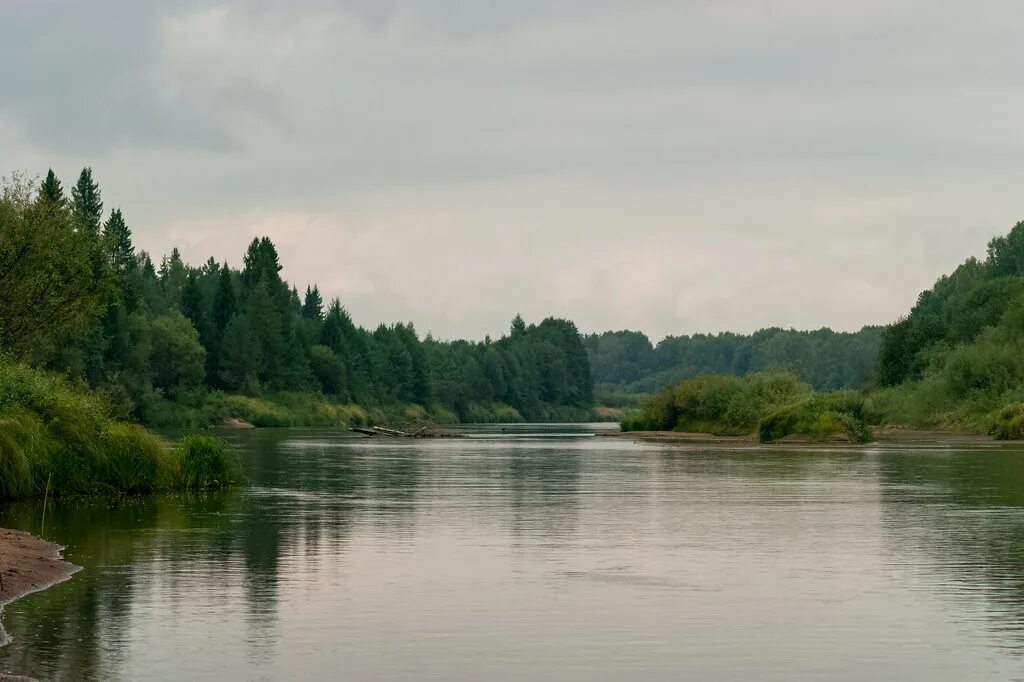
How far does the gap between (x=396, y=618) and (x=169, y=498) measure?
91.0ft

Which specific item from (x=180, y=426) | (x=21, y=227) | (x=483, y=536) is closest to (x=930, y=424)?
(x=180, y=426)

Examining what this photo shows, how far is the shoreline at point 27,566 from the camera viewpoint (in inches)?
1007

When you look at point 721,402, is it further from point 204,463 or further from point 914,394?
point 204,463

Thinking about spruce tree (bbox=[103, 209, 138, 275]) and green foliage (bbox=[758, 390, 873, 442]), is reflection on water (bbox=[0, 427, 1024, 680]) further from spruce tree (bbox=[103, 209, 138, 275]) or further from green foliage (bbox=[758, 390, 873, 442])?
spruce tree (bbox=[103, 209, 138, 275])

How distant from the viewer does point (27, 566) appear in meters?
27.9

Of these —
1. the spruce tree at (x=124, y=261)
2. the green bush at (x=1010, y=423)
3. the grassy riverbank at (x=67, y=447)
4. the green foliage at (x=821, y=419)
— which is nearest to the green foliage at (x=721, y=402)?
the green foliage at (x=821, y=419)

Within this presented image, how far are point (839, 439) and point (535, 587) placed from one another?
289ft

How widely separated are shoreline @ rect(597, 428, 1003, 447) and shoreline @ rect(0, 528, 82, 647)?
84049mm

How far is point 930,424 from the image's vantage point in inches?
5271

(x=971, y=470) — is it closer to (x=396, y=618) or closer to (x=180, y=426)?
(x=396, y=618)

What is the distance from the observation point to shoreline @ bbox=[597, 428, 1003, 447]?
11181cm

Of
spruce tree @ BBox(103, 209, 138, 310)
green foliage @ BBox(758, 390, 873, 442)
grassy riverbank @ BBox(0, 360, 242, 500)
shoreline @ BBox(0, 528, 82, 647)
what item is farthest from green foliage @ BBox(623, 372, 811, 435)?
shoreline @ BBox(0, 528, 82, 647)

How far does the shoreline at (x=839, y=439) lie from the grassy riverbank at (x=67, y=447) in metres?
68.2

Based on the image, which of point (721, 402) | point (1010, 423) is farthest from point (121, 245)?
point (1010, 423)
